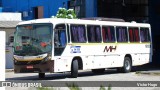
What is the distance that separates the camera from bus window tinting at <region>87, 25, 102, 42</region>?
2216 centimetres

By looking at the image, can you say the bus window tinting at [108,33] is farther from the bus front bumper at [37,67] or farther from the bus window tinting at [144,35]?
the bus front bumper at [37,67]

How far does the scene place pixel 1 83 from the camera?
5.93 meters

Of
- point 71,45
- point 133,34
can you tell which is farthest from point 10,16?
point 71,45

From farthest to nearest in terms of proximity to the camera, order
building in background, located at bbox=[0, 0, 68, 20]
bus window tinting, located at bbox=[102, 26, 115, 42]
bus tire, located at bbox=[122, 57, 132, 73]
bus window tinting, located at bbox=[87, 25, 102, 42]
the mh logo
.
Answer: building in background, located at bbox=[0, 0, 68, 20]
bus tire, located at bbox=[122, 57, 132, 73]
the mh logo
bus window tinting, located at bbox=[102, 26, 115, 42]
bus window tinting, located at bbox=[87, 25, 102, 42]

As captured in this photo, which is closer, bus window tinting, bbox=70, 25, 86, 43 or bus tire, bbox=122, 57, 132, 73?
bus window tinting, bbox=70, 25, 86, 43

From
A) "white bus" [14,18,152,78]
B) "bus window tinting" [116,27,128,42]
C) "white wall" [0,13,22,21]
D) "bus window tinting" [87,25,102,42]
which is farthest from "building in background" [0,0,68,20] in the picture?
"bus window tinting" [87,25,102,42]

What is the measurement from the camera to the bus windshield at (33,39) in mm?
Result: 19750

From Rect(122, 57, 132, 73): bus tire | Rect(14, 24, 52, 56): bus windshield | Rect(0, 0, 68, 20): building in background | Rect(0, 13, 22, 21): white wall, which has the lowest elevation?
Rect(122, 57, 132, 73): bus tire

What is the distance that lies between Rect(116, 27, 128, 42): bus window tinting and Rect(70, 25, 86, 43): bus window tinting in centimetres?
327

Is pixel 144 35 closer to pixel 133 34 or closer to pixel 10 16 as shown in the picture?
pixel 133 34

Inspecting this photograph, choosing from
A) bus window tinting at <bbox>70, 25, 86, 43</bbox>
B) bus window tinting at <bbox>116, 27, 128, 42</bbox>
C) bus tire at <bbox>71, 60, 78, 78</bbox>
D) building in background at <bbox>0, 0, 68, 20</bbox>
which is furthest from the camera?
building in background at <bbox>0, 0, 68, 20</bbox>

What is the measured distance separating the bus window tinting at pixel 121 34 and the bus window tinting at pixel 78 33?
3.27 meters

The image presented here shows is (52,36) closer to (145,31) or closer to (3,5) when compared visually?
(145,31)

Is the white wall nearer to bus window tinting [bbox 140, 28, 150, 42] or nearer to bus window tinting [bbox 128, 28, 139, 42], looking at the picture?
bus window tinting [bbox 140, 28, 150, 42]
